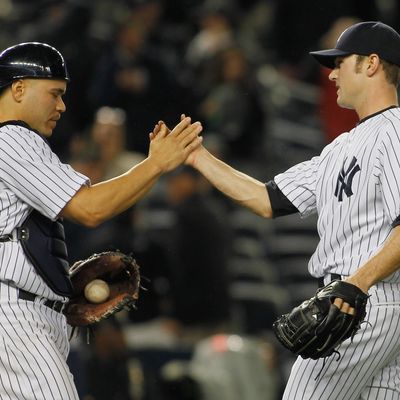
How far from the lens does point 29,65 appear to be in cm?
493

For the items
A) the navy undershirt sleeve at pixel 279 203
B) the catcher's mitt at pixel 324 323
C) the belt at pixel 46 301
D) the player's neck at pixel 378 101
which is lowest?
the catcher's mitt at pixel 324 323

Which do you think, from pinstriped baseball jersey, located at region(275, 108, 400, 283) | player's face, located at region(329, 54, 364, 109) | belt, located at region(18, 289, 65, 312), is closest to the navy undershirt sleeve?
pinstriped baseball jersey, located at region(275, 108, 400, 283)

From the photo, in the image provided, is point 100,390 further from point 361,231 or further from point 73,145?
point 361,231

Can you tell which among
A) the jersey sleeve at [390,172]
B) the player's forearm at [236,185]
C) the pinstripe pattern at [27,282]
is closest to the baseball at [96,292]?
the pinstripe pattern at [27,282]

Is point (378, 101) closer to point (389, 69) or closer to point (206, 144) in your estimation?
point (389, 69)

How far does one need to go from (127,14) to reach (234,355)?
4.91m

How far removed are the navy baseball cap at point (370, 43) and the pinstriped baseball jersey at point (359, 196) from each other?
24 centimetres

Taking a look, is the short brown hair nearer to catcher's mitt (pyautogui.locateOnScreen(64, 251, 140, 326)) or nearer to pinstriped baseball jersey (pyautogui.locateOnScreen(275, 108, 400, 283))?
pinstriped baseball jersey (pyautogui.locateOnScreen(275, 108, 400, 283))

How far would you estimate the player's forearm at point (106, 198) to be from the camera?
4797 millimetres

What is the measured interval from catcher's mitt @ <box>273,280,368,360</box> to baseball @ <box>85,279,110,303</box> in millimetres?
853

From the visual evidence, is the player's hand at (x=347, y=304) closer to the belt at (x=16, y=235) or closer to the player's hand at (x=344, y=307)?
the player's hand at (x=344, y=307)

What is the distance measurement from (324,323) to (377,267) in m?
0.29

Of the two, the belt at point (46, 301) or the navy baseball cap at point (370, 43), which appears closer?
the belt at point (46, 301)

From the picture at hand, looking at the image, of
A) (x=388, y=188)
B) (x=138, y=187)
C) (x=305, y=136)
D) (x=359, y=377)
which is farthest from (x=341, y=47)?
(x=305, y=136)
